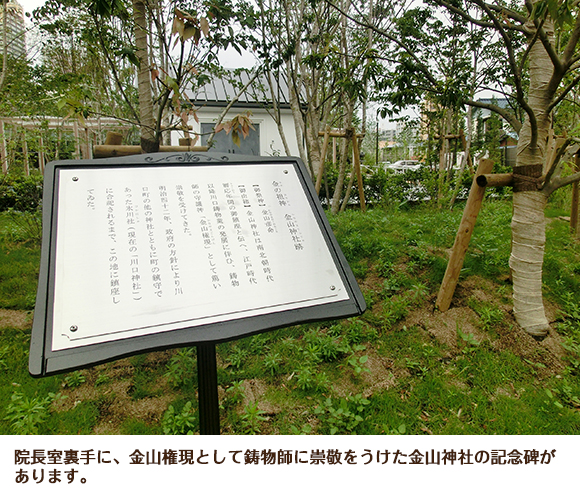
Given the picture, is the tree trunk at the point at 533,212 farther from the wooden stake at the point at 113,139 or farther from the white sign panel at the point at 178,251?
the wooden stake at the point at 113,139

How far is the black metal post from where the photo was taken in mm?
1473

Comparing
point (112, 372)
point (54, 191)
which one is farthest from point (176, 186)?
point (112, 372)

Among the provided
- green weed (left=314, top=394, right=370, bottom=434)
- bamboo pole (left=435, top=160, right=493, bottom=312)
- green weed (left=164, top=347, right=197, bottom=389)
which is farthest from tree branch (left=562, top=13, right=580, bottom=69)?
green weed (left=164, top=347, right=197, bottom=389)

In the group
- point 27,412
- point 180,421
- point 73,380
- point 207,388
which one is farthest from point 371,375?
point 27,412

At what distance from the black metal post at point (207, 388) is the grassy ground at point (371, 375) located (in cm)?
51

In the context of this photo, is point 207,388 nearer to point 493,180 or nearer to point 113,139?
point 113,139

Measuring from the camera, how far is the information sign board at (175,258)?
4.00ft

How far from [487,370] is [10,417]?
2.63 metres

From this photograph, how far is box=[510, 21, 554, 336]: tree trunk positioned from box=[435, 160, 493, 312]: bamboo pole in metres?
0.25

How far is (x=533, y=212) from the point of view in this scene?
2688 millimetres

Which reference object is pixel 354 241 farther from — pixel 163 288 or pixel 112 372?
pixel 163 288

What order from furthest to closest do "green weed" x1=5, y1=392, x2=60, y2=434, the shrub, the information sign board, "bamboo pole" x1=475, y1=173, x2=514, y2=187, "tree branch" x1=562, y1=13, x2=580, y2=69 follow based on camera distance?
the shrub < "bamboo pole" x1=475, y1=173, x2=514, y2=187 < "tree branch" x1=562, y1=13, x2=580, y2=69 < "green weed" x1=5, y1=392, x2=60, y2=434 < the information sign board

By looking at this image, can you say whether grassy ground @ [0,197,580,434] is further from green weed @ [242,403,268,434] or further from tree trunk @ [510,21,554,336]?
tree trunk @ [510,21,554,336]

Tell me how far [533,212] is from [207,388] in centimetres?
241
